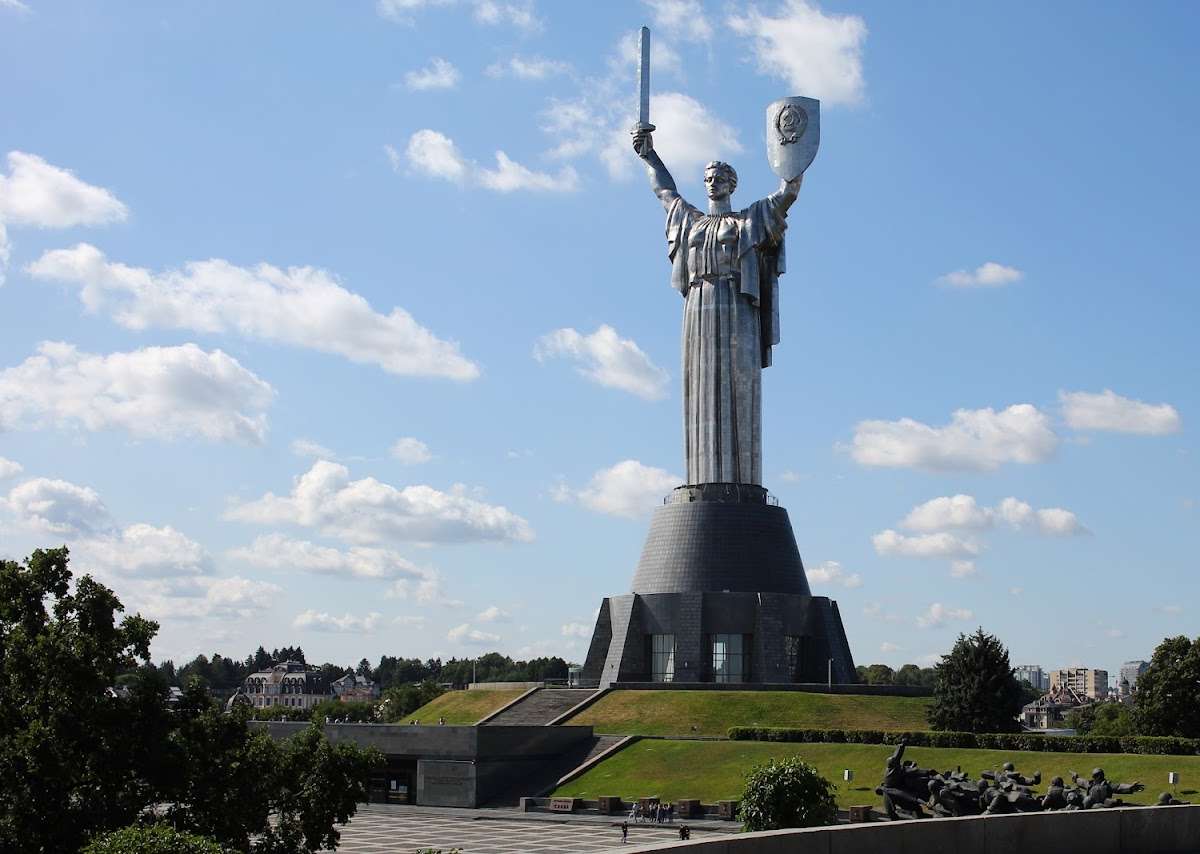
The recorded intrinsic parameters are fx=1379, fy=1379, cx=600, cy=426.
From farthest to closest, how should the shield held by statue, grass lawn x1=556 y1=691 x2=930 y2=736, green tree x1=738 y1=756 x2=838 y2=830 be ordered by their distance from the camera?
the shield held by statue → grass lawn x1=556 y1=691 x2=930 y2=736 → green tree x1=738 y1=756 x2=838 y2=830

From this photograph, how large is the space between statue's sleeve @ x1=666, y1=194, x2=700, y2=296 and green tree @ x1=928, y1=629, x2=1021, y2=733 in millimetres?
23411

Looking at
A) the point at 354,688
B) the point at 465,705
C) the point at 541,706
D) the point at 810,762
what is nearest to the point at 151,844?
the point at 810,762

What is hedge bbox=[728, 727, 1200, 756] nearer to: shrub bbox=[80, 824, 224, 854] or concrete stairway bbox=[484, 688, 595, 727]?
concrete stairway bbox=[484, 688, 595, 727]

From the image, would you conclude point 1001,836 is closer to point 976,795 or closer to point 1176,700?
point 976,795

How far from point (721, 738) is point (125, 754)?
3117 cm

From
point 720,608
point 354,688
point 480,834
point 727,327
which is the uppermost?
point 727,327

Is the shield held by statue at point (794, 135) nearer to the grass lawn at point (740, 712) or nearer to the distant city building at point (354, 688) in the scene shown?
the grass lawn at point (740, 712)

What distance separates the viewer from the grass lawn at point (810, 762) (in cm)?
3653

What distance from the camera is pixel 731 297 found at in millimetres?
61875

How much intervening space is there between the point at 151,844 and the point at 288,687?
486ft

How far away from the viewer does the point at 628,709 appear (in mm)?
51594

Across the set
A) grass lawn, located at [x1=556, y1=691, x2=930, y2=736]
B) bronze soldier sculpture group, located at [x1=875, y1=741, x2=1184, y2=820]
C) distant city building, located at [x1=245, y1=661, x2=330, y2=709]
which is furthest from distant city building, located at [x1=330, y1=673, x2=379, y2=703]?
bronze soldier sculpture group, located at [x1=875, y1=741, x2=1184, y2=820]

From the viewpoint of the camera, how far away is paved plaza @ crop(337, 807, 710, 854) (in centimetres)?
3170

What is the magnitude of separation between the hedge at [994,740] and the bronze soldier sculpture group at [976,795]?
1994 centimetres
